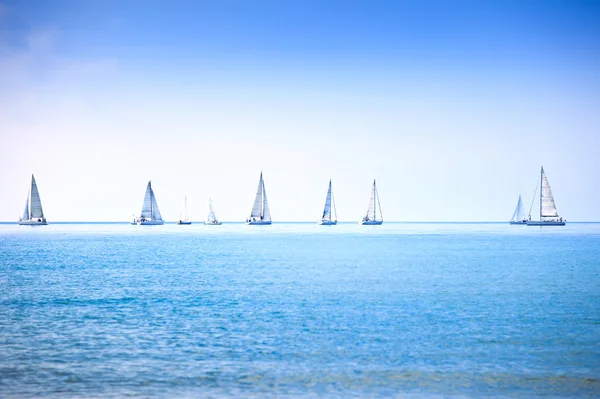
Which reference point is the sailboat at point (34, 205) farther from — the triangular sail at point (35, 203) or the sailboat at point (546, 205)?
the sailboat at point (546, 205)

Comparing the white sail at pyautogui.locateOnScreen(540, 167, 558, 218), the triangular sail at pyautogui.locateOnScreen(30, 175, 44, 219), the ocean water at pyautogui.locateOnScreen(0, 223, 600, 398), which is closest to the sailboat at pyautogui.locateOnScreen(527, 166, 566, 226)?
the white sail at pyautogui.locateOnScreen(540, 167, 558, 218)

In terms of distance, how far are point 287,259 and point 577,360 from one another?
177 ft

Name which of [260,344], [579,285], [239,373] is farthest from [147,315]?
[579,285]

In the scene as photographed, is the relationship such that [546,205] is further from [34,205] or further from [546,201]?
[34,205]

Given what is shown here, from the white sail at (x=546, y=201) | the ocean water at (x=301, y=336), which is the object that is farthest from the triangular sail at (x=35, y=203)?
the white sail at (x=546, y=201)

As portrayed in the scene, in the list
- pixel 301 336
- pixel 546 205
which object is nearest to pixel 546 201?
pixel 546 205

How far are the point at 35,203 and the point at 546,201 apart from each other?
15770 cm

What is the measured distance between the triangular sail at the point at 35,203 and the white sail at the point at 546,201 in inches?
5861

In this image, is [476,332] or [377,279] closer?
[476,332]

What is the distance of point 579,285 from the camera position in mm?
45469

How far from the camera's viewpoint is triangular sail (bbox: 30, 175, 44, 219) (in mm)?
180250

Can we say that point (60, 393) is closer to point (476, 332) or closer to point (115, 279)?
point (476, 332)

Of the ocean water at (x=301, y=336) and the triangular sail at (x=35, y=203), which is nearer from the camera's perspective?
the ocean water at (x=301, y=336)

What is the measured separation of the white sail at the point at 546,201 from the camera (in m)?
175
